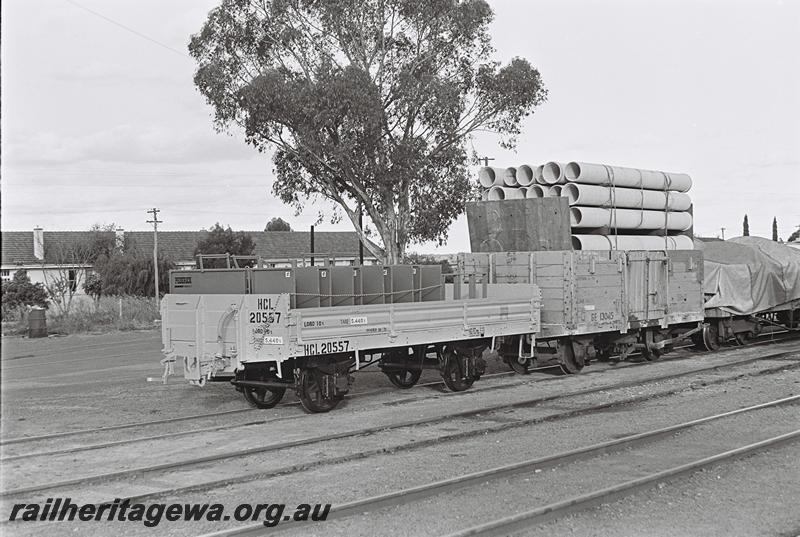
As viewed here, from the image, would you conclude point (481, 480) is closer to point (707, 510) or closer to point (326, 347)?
point (707, 510)

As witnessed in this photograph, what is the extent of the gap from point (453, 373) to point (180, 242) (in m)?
57.0

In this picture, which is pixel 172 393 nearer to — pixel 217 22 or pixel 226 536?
pixel 226 536

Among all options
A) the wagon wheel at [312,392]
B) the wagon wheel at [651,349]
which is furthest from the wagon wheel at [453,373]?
the wagon wheel at [651,349]

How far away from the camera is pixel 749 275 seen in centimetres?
2108

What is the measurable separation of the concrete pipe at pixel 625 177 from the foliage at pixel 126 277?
3527 cm

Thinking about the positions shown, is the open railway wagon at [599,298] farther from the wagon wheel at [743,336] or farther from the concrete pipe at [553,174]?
the wagon wheel at [743,336]

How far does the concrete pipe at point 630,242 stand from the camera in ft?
54.2

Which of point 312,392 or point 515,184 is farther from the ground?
point 515,184

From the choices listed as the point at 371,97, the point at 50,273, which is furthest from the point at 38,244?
the point at 371,97

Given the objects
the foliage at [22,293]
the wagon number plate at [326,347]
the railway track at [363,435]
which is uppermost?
the foliage at [22,293]

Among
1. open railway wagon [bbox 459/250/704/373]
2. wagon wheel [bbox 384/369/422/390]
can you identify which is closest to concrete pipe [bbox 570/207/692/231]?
open railway wagon [bbox 459/250/704/373]

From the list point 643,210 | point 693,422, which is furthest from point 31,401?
point 643,210

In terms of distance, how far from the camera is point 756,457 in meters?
9.21

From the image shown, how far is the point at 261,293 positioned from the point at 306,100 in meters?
17.3
